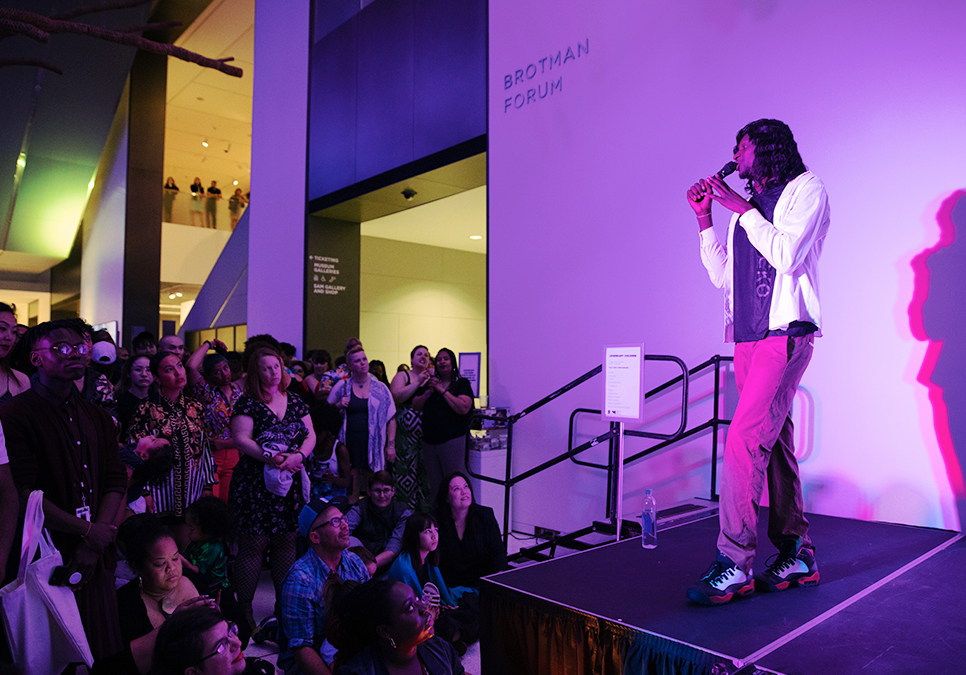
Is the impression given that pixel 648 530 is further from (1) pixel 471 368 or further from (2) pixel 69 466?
(1) pixel 471 368

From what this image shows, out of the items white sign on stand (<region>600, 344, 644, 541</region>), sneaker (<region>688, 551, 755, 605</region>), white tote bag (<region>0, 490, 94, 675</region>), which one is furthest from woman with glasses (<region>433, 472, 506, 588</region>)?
white tote bag (<region>0, 490, 94, 675</region>)

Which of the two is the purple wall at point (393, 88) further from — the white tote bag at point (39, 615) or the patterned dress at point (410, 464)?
the white tote bag at point (39, 615)

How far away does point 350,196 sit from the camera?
791cm

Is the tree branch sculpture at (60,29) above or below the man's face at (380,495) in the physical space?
above

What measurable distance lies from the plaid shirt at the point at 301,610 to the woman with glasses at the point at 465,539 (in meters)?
1.00

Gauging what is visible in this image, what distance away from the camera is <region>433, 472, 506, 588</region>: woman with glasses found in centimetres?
358

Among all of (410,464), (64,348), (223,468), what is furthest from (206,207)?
(64,348)

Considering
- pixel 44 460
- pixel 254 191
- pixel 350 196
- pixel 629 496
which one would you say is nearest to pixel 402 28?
pixel 350 196

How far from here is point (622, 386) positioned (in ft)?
11.5

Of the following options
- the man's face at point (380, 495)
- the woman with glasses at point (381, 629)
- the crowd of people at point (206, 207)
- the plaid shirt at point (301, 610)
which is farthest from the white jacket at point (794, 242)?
the crowd of people at point (206, 207)

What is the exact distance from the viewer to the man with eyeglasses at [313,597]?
2.47 m

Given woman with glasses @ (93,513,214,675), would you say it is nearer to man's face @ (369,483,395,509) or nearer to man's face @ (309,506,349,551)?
man's face @ (309,506,349,551)

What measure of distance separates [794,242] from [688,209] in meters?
2.58

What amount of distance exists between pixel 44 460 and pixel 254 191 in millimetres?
8370
